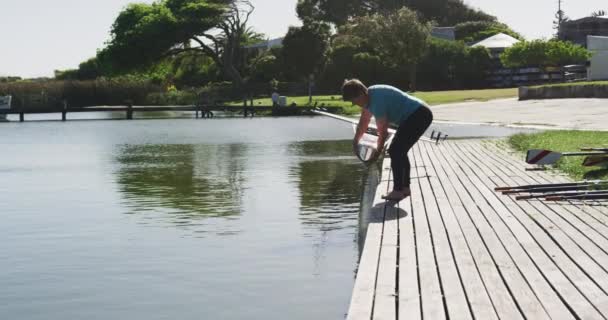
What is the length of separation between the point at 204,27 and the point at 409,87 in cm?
1965

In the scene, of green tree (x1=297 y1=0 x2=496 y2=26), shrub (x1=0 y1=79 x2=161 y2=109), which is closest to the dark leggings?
shrub (x1=0 y1=79 x2=161 y2=109)

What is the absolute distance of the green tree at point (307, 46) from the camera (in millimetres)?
75688

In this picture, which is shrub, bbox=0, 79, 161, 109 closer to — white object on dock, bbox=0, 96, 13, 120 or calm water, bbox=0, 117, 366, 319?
white object on dock, bbox=0, 96, 13, 120

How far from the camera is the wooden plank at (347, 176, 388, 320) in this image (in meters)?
6.30

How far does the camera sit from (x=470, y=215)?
10.8 m

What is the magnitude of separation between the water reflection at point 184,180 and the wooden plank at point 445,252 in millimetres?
4543

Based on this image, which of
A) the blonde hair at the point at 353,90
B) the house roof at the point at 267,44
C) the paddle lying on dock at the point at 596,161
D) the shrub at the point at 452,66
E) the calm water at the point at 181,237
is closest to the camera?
the calm water at the point at 181,237

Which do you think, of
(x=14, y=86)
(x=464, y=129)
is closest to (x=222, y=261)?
(x=464, y=129)

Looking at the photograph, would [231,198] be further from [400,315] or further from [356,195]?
[400,315]

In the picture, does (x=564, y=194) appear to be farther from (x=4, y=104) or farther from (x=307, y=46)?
(x=4, y=104)

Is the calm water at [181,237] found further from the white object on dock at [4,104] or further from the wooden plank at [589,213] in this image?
the white object on dock at [4,104]

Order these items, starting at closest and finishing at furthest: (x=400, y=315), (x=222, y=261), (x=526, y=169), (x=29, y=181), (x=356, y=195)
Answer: (x=400, y=315), (x=222, y=261), (x=526, y=169), (x=356, y=195), (x=29, y=181)

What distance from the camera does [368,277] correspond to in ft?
24.0

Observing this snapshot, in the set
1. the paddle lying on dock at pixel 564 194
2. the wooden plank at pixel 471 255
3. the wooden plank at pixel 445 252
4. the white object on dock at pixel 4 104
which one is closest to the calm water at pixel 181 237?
the wooden plank at pixel 445 252
